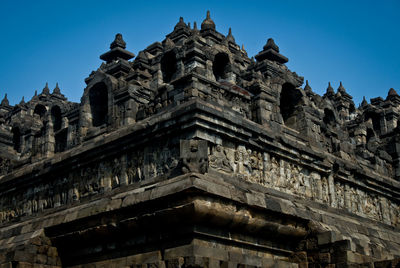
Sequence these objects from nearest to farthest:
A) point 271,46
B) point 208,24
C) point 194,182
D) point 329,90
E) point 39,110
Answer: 1. point 194,182
2. point 271,46
3. point 208,24
4. point 39,110
5. point 329,90

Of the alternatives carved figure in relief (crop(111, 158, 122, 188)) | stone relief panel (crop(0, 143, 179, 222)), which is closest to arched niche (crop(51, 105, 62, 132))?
stone relief panel (crop(0, 143, 179, 222))

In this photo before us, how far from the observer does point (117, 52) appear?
23047 mm

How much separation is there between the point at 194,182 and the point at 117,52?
11962 millimetres

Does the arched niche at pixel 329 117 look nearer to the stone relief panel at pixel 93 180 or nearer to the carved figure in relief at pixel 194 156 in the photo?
the stone relief panel at pixel 93 180

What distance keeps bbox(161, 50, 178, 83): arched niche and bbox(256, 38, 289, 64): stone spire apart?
581cm

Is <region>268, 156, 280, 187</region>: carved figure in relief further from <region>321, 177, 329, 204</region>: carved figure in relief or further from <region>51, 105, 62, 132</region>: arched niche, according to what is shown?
<region>51, 105, 62, 132</region>: arched niche

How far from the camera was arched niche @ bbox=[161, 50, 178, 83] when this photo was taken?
19.9 m

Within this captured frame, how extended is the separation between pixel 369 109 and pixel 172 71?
20.5 m

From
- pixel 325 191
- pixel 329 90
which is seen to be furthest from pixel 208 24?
pixel 329 90

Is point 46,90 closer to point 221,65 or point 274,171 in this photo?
point 221,65

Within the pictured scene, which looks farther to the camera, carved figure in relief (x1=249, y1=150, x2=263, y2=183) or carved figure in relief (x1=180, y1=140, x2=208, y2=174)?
carved figure in relief (x1=249, y1=150, x2=263, y2=183)

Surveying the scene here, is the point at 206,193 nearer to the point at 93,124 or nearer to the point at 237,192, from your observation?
the point at 237,192

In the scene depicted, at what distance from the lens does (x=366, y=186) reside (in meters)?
19.1

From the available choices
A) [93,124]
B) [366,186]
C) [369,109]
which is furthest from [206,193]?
[369,109]
